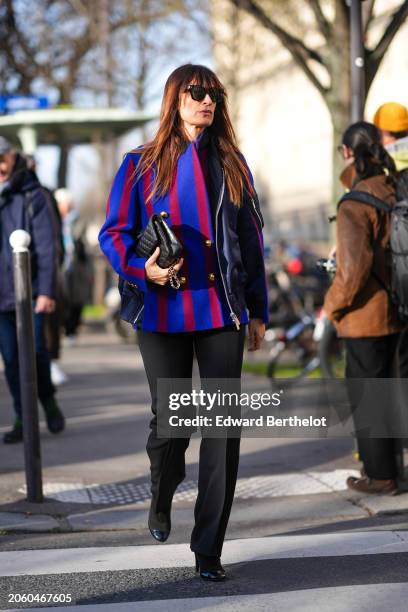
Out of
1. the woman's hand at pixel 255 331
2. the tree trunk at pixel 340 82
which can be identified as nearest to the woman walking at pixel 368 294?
the woman's hand at pixel 255 331

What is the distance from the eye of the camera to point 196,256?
4367 mm

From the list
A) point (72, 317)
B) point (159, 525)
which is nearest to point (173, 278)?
point (159, 525)

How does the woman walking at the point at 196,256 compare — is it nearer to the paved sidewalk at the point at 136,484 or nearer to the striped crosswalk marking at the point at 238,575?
the striped crosswalk marking at the point at 238,575

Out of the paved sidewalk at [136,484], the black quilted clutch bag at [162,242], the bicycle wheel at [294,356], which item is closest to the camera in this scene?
the black quilted clutch bag at [162,242]

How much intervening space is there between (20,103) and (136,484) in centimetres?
1083

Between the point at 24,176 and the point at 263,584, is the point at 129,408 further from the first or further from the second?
the point at 263,584

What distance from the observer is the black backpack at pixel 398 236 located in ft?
18.6

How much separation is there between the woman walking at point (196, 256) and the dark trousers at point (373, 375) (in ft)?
5.38

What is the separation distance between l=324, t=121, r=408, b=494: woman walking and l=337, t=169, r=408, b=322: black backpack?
0.03 m

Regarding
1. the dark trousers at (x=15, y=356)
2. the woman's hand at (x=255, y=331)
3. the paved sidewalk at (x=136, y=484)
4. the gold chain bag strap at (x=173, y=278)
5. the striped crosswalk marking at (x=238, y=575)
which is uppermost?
the gold chain bag strap at (x=173, y=278)

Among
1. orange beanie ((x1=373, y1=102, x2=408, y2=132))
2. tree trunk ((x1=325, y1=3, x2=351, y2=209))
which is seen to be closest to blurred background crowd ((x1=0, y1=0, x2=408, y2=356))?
tree trunk ((x1=325, y1=3, x2=351, y2=209))

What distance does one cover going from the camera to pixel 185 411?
4477mm

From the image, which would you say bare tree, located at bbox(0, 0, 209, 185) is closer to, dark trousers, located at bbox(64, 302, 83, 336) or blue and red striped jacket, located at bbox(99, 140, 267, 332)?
dark trousers, located at bbox(64, 302, 83, 336)

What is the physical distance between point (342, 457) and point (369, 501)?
4.09ft
